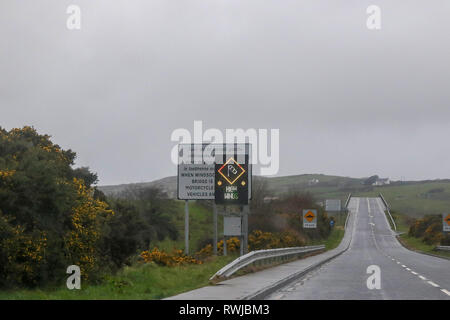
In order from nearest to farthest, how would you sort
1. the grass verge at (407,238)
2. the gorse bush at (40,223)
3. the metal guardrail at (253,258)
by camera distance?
the gorse bush at (40,223) → the metal guardrail at (253,258) → the grass verge at (407,238)

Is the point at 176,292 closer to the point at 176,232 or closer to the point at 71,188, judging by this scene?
the point at 71,188

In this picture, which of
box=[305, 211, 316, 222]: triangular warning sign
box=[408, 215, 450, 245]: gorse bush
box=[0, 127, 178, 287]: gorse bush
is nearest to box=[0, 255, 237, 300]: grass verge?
box=[0, 127, 178, 287]: gorse bush

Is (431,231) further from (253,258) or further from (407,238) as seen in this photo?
(253,258)

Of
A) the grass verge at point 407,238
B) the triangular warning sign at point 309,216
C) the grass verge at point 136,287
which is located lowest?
the grass verge at point 407,238

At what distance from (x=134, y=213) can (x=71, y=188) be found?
2306 centimetres

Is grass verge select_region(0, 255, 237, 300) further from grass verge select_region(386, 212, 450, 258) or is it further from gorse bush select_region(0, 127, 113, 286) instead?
grass verge select_region(386, 212, 450, 258)

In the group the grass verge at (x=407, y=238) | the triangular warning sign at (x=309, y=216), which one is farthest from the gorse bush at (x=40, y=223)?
the grass verge at (x=407, y=238)

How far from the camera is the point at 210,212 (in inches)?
3750

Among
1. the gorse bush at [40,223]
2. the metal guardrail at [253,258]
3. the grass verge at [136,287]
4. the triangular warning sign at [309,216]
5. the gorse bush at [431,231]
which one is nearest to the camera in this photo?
the grass verge at [136,287]

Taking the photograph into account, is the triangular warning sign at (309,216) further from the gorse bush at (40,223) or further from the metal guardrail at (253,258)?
the gorse bush at (40,223)

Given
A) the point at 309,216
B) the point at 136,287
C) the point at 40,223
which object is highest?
the point at 40,223

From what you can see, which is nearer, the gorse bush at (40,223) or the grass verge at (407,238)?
the gorse bush at (40,223)

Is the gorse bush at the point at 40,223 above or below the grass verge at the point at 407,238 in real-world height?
above

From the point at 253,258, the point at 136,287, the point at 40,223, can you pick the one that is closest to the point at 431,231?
the point at 253,258
